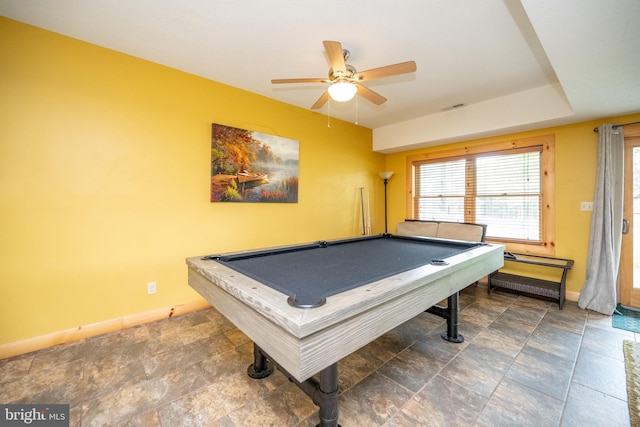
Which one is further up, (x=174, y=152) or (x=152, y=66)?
(x=152, y=66)

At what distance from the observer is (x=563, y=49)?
1746mm

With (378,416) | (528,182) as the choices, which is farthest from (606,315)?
(378,416)

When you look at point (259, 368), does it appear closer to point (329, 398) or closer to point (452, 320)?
point (329, 398)

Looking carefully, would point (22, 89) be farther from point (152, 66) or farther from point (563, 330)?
point (563, 330)

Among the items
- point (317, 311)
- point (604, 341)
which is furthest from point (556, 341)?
point (317, 311)

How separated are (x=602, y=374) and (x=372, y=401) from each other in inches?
64.2

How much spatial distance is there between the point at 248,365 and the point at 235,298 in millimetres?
983

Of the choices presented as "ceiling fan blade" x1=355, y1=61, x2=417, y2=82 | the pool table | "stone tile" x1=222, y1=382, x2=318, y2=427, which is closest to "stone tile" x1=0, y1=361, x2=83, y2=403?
the pool table

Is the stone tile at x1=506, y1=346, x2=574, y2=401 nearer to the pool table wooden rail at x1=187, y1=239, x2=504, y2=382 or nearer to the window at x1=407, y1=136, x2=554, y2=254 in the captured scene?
the pool table wooden rail at x1=187, y1=239, x2=504, y2=382

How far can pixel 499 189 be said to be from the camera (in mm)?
3730

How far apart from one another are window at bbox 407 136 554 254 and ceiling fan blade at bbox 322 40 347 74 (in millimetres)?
2957

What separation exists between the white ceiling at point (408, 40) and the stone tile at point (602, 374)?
7.17 ft

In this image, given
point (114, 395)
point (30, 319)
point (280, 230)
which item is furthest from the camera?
point (280, 230)

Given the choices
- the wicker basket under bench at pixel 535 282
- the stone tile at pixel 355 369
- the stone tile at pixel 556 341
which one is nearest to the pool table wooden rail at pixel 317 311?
the stone tile at pixel 355 369
